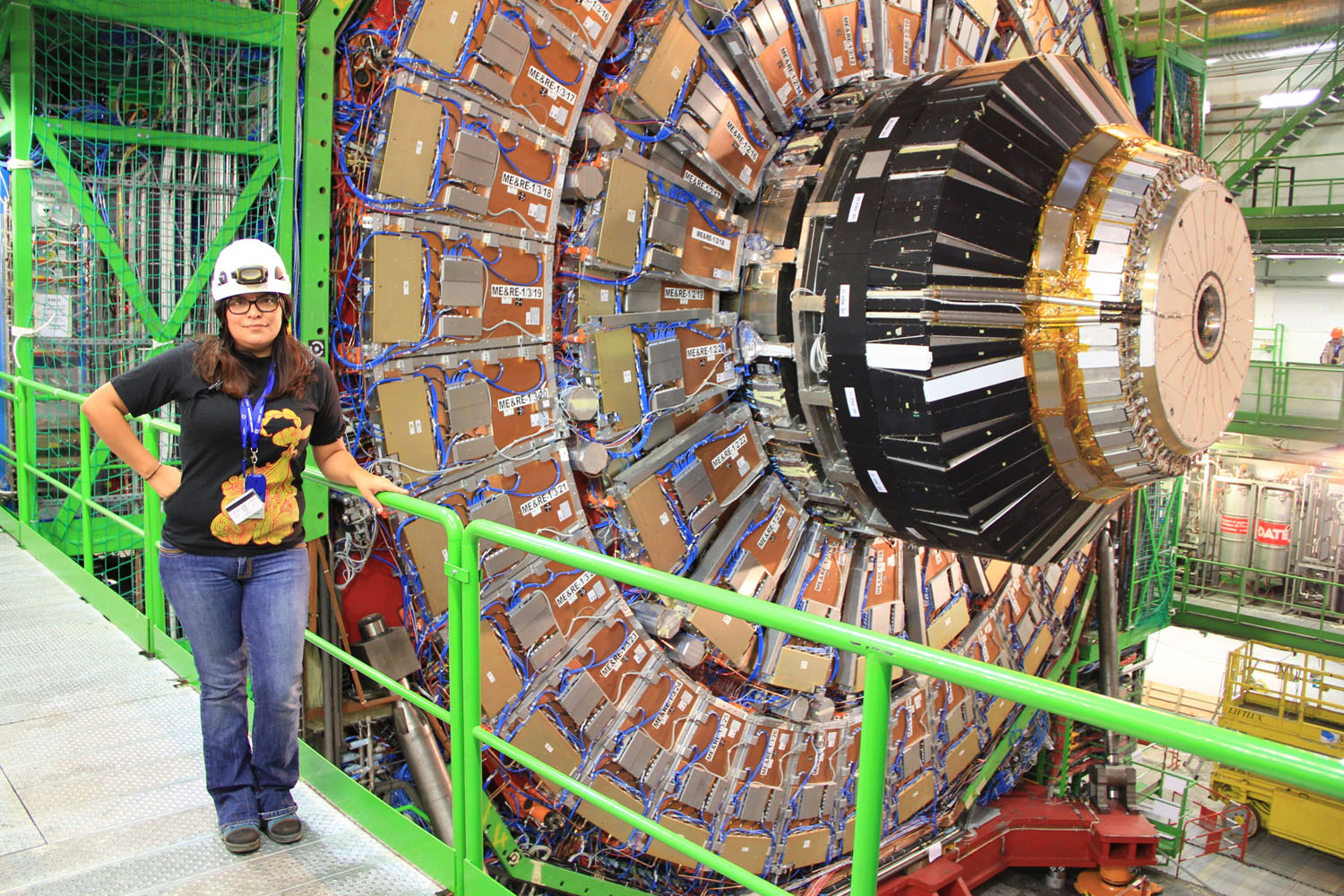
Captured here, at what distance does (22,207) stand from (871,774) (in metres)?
5.13

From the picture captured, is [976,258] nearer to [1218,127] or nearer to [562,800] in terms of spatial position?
[562,800]

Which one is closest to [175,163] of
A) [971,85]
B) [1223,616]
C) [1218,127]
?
[971,85]

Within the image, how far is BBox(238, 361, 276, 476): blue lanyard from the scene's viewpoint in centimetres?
291

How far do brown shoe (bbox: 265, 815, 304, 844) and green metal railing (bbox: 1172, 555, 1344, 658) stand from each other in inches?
455

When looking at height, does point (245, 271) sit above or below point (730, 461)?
above

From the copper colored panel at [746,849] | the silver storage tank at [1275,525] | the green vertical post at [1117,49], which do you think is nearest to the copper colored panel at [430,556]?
the copper colored panel at [746,849]

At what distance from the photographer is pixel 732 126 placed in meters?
4.87

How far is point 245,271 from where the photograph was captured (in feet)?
9.30

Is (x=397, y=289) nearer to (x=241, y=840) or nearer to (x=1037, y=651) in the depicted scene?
(x=241, y=840)

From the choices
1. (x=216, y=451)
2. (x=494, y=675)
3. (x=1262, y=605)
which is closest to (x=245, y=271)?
(x=216, y=451)

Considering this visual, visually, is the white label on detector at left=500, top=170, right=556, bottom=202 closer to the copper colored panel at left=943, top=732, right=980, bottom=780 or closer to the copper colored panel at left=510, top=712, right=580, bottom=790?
the copper colored panel at left=510, top=712, right=580, bottom=790

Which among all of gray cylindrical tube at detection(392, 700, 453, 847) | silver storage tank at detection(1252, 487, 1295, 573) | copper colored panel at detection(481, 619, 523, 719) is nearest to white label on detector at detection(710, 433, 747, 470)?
copper colored panel at detection(481, 619, 523, 719)

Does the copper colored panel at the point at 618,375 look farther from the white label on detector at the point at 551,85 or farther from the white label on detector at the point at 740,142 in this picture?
the white label on detector at the point at 740,142

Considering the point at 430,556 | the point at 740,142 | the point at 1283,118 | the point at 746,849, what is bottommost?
the point at 746,849
